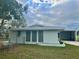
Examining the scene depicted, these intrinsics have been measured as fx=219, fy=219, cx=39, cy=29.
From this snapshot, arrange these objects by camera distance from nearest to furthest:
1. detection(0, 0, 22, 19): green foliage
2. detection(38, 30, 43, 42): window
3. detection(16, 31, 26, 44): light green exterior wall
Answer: detection(0, 0, 22, 19): green foliage
detection(38, 30, 43, 42): window
detection(16, 31, 26, 44): light green exterior wall

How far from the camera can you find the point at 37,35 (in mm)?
31500

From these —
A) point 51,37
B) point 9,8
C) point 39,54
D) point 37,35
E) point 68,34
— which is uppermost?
point 9,8

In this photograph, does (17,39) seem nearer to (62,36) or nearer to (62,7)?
(62,36)

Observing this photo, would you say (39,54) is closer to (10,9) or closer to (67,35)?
(10,9)

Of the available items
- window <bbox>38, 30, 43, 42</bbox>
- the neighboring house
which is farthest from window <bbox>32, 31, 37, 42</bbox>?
window <bbox>38, 30, 43, 42</bbox>

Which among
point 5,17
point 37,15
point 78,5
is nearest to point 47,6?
point 37,15

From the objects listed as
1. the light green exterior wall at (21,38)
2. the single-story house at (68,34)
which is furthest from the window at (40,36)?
the single-story house at (68,34)

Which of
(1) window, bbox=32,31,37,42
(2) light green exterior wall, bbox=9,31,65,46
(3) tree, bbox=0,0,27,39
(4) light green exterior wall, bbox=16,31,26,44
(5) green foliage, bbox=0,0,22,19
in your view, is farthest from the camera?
(4) light green exterior wall, bbox=16,31,26,44

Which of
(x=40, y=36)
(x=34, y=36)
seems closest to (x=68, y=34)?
(x=40, y=36)

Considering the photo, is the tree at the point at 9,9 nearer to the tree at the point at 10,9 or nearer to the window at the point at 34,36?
the tree at the point at 10,9

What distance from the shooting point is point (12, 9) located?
25531 mm

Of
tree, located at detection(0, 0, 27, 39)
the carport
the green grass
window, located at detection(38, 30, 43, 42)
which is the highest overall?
tree, located at detection(0, 0, 27, 39)

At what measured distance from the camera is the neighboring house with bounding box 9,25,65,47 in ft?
102

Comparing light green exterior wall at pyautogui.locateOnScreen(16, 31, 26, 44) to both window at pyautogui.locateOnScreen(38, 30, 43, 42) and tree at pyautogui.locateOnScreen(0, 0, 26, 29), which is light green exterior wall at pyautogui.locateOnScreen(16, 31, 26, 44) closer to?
window at pyautogui.locateOnScreen(38, 30, 43, 42)
